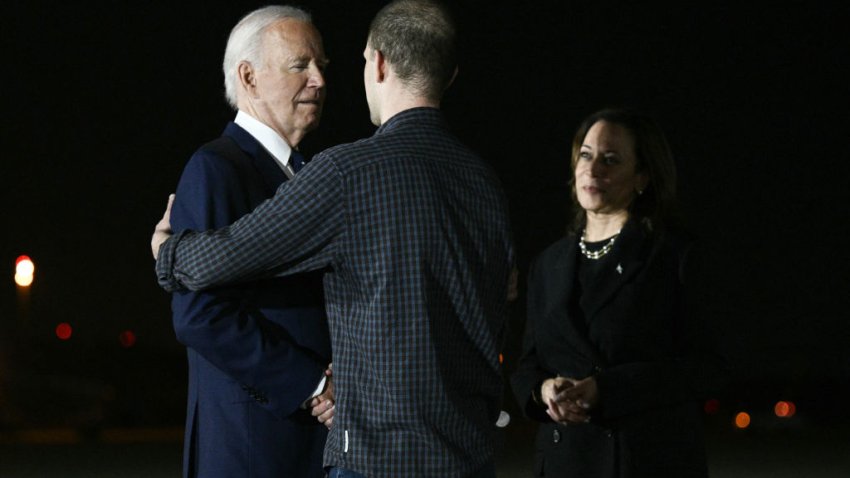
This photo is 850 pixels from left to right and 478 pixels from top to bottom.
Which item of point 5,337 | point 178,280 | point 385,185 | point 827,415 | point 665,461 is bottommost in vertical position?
point 827,415

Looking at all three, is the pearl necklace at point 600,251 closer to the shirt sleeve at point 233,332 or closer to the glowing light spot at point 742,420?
the shirt sleeve at point 233,332

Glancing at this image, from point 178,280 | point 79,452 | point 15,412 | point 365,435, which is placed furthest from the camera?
point 15,412

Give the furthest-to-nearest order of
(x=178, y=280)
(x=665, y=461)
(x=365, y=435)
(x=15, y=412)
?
(x=15, y=412) → (x=665, y=461) → (x=178, y=280) → (x=365, y=435)

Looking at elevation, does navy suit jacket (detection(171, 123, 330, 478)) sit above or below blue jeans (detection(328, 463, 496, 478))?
above

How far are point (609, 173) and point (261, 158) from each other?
1643 mm

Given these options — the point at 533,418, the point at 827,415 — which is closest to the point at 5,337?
the point at 827,415

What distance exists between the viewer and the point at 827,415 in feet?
107

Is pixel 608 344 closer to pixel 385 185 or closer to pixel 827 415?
pixel 385 185

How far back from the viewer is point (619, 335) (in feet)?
16.9

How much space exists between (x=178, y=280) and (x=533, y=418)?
6.62ft

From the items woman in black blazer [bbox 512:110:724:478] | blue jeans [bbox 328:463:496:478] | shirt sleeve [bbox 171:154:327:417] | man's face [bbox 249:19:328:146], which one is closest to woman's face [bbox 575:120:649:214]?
woman in black blazer [bbox 512:110:724:478]

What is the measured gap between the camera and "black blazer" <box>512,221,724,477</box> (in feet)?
16.5

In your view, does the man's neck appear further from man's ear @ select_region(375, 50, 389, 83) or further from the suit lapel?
the suit lapel

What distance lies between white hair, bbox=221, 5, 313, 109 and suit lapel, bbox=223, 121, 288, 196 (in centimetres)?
25
